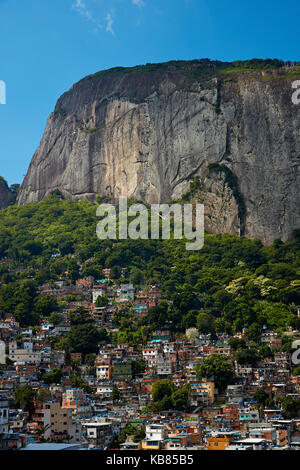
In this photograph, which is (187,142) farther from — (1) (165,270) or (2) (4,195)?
(2) (4,195)

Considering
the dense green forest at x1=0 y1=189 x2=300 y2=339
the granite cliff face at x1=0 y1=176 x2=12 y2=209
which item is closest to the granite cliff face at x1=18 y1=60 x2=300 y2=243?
the granite cliff face at x1=0 y1=176 x2=12 y2=209

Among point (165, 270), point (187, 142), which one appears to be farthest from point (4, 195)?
point (165, 270)

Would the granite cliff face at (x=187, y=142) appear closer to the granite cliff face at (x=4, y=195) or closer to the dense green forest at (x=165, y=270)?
Result: the granite cliff face at (x=4, y=195)

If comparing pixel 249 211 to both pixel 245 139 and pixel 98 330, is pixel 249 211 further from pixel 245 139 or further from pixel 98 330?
pixel 98 330

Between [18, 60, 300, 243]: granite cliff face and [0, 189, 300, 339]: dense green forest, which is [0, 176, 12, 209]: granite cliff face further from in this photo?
[0, 189, 300, 339]: dense green forest

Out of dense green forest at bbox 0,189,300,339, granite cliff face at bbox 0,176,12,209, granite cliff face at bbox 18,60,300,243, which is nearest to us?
dense green forest at bbox 0,189,300,339

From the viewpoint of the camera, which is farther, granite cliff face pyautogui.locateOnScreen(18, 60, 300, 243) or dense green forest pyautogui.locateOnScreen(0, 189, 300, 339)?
granite cliff face pyautogui.locateOnScreen(18, 60, 300, 243)

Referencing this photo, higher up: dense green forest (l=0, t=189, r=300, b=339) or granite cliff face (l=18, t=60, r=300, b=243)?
granite cliff face (l=18, t=60, r=300, b=243)
